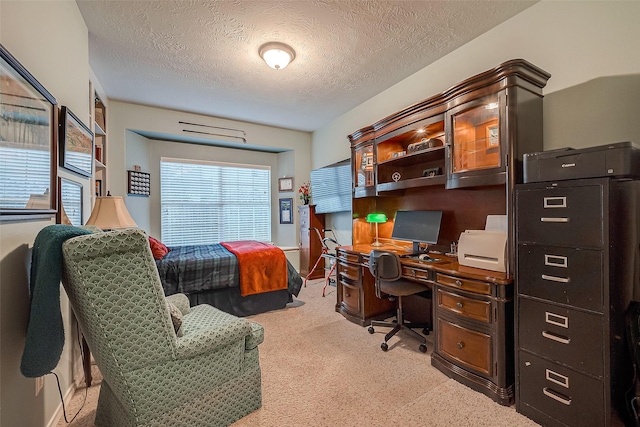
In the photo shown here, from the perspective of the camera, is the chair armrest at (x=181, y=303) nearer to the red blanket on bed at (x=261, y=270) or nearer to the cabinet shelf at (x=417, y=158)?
the red blanket on bed at (x=261, y=270)

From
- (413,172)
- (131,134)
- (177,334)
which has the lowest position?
(177,334)

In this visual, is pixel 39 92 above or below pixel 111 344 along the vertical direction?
above

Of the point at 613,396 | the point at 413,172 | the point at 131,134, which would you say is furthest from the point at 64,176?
the point at 613,396

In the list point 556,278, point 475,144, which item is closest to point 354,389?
point 556,278

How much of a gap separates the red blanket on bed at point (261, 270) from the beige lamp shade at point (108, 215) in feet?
4.80

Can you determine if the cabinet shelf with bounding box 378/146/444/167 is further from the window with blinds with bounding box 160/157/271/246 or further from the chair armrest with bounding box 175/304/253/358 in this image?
the window with blinds with bounding box 160/157/271/246

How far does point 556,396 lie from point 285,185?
5.00 m

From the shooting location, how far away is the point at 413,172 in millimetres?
3219

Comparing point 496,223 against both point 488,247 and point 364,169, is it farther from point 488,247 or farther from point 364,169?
point 364,169

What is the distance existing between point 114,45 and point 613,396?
182 inches

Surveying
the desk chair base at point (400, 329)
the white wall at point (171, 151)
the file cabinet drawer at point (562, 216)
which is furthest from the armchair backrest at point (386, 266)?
the white wall at point (171, 151)

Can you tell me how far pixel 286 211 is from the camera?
19.1 feet

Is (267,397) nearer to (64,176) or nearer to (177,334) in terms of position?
(177,334)

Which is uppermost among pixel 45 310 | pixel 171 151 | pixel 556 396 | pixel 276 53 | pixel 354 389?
pixel 276 53
